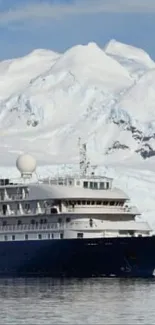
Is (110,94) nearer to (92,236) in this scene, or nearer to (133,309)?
(92,236)

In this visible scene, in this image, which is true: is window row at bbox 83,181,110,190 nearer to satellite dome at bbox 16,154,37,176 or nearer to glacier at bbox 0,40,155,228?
satellite dome at bbox 16,154,37,176

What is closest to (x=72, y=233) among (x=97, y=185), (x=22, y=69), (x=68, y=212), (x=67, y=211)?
(x=68, y=212)

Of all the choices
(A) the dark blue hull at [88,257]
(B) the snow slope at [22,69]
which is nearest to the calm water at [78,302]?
(A) the dark blue hull at [88,257]

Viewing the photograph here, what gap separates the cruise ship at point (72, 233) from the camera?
61.5 m

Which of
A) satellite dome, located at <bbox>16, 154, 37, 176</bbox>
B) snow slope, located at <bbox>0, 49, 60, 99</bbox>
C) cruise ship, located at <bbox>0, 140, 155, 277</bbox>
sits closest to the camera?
cruise ship, located at <bbox>0, 140, 155, 277</bbox>

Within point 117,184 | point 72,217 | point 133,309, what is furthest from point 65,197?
point 117,184

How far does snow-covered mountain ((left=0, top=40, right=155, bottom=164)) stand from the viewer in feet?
491

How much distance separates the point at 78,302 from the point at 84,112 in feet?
366

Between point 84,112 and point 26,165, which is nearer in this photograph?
point 26,165

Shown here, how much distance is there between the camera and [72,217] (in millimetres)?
63094

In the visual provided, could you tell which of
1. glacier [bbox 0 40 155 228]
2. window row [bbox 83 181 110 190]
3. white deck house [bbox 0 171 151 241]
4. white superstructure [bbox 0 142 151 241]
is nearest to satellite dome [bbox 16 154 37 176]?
white superstructure [bbox 0 142 151 241]

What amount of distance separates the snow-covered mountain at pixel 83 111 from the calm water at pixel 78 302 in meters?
84.6

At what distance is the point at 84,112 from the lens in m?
157

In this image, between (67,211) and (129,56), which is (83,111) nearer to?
(129,56)
